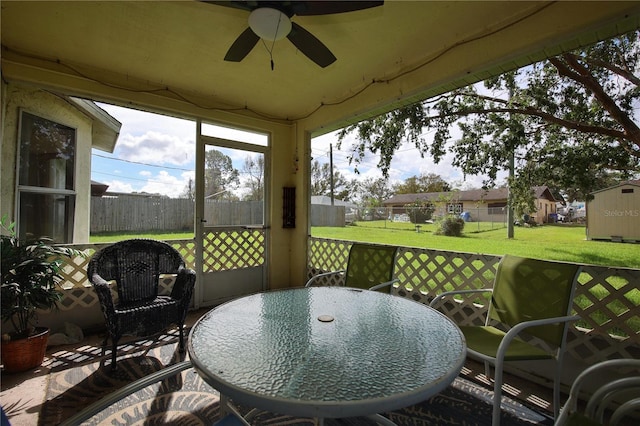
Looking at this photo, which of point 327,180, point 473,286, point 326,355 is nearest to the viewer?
point 326,355

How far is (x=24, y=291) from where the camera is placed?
2078 mm

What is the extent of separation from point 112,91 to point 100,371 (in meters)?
2.70

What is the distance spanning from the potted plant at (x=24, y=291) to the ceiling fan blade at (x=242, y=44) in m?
2.17

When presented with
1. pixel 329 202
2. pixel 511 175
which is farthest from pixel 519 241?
pixel 329 202

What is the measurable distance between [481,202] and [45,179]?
531 centimetres

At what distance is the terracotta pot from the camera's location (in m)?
2.13

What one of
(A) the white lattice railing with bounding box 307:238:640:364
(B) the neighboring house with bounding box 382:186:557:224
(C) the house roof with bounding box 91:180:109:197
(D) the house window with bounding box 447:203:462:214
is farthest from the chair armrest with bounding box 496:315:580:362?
(C) the house roof with bounding box 91:180:109:197

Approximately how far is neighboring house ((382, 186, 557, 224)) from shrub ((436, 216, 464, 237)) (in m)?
0.14

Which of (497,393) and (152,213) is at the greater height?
(152,213)

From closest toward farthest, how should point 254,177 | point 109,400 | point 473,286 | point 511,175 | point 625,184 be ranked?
point 109,400, point 473,286, point 625,184, point 511,175, point 254,177

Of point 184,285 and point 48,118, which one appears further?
point 48,118

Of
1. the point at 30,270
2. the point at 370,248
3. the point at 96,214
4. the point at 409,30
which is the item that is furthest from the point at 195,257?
the point at 409,30

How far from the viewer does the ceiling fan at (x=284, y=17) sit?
1.63 metres

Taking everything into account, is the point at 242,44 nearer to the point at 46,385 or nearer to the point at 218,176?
the point at 218,176
